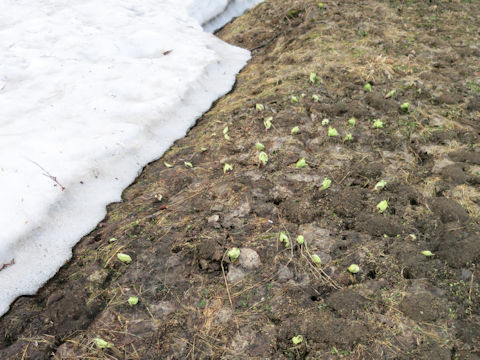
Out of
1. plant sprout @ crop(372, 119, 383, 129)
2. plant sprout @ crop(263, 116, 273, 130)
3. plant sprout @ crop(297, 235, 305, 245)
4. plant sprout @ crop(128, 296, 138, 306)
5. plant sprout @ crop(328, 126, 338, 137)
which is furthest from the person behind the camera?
plant sprout @ crop(263, 116, 273, 130)

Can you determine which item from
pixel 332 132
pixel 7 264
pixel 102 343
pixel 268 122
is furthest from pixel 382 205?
pixel 7 264

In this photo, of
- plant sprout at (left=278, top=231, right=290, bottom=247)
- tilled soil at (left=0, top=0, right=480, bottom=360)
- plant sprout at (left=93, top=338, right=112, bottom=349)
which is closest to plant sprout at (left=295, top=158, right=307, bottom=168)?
tilled soil at (left=0, top=0, right=480, bottom=360)

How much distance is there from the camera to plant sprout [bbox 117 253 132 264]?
8.73ft

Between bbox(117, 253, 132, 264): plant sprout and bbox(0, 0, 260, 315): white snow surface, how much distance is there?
23.2 inches

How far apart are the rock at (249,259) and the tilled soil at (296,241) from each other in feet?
0.04

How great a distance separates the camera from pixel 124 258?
8.76 feet

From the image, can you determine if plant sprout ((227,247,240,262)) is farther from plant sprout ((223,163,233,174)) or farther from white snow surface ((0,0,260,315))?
white snow surface ((0,0,260,315))

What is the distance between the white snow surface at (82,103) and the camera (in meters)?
2.99

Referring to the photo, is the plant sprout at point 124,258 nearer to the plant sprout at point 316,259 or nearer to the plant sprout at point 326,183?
the plant sprout at point 316,259

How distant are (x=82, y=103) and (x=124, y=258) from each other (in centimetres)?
273

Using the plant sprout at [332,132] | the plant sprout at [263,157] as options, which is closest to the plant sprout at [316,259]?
the plant sprout at [263,157]

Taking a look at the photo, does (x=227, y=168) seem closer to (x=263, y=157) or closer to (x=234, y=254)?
(x=263, y=157)

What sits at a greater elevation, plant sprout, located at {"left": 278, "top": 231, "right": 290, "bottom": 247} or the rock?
plant sprout, located at {"left": 278, "top": 231, "right": 290, "bottom": 247}

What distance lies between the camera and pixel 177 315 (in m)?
2.30
